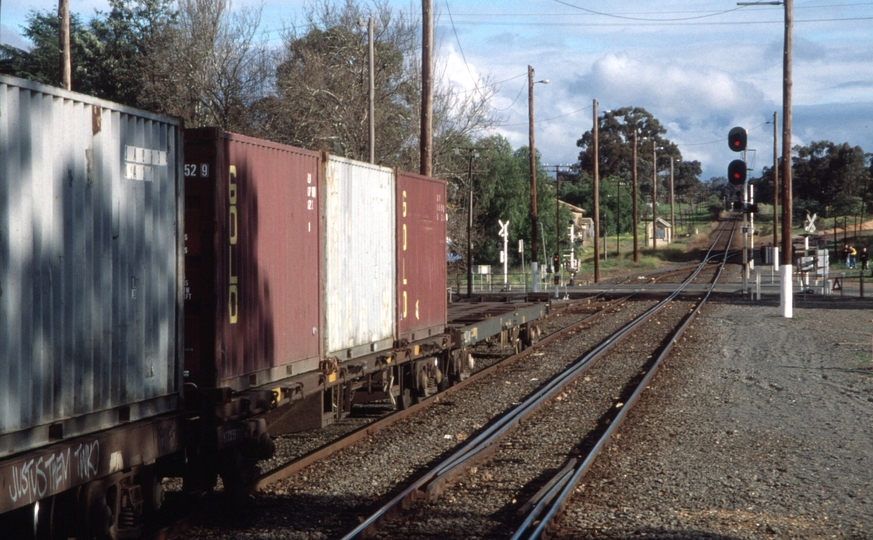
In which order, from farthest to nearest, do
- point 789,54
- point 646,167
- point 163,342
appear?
point 646,167 → point 789,54 → point 163,342

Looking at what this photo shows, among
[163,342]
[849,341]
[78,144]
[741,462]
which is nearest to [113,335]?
[163,342]

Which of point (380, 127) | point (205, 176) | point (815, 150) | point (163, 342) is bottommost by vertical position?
point (163, 342)

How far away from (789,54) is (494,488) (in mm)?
22608

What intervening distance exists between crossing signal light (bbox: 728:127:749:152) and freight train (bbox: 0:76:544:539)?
10.7m

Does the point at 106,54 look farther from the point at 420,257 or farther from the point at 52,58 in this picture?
the point at 420,257

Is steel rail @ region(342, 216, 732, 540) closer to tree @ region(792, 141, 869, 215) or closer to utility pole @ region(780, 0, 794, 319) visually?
utility pole @ region(780, 0, 794, 319)

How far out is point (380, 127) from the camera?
124 feet

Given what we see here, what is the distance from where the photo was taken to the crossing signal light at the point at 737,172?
19000 millimetres

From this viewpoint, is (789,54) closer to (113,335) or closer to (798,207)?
(113,335)

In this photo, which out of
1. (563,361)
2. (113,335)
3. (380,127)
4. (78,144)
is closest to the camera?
(78,144)

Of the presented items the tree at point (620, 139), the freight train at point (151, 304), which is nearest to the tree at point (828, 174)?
the tree at point (620, 139)

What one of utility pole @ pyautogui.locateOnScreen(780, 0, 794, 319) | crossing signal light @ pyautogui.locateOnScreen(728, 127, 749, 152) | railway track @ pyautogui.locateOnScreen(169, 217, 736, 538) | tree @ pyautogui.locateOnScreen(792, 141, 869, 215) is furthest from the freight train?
tree @ pyautogui.locateOnScreen(792, 141, 869, 215)

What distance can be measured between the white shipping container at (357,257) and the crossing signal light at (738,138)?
961 centimetres

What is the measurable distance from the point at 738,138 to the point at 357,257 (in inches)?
438
